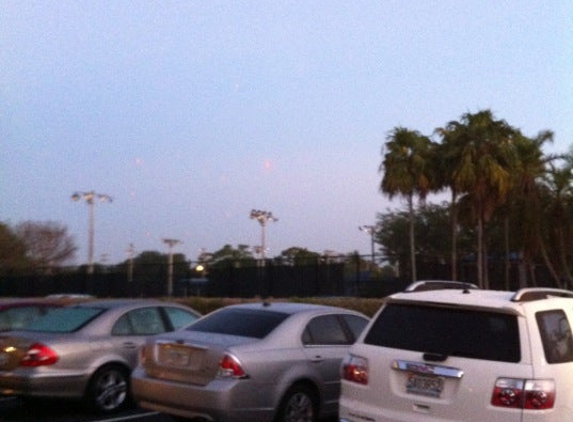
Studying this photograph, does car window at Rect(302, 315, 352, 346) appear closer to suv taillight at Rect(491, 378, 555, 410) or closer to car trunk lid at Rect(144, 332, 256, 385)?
car trunk lid at Rect(144, 332, 256, 385)

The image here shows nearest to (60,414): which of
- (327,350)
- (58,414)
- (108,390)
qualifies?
(58,414)

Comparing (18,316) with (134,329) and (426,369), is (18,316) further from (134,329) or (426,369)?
(426,369)

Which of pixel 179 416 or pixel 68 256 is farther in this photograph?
pixel 68 256

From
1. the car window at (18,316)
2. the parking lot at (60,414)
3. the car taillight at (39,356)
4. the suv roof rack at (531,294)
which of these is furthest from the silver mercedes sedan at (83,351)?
the suv roof rack at (531,294)

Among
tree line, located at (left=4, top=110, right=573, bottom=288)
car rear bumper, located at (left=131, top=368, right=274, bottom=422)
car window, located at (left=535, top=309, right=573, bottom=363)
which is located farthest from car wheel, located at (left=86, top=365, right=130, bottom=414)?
tree line, located at (left=4, top=110, right=573, bottom=288)

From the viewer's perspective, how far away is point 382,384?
7.38m

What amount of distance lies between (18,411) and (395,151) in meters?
30.0

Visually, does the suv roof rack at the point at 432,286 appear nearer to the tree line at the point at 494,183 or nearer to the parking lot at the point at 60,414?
the parking lot at the point at 60,414

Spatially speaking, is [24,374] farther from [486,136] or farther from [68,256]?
[68,256]

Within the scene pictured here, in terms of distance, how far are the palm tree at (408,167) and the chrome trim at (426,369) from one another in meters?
32.6

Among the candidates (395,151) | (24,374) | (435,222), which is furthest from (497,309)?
(435,222)

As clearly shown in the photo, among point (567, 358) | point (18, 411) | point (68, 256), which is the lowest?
point (18, 411)

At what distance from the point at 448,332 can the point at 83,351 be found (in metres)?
5.50

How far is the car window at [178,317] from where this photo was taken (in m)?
12.6
